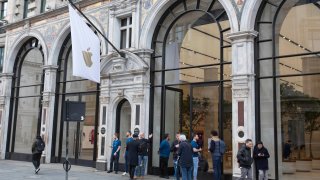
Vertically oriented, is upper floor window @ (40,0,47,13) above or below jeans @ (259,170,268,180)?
above

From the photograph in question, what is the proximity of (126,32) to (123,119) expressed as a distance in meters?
4.43

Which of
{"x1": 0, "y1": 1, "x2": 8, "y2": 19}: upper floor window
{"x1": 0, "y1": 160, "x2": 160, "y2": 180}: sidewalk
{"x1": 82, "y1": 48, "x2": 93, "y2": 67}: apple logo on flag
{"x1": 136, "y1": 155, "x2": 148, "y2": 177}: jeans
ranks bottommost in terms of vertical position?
{"x1": 0, "y1": 160, "x2": 160, "y2": 180}: sidewalk

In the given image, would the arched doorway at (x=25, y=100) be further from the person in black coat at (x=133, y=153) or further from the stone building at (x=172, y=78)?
the person in black coat at (x=133, y=153)

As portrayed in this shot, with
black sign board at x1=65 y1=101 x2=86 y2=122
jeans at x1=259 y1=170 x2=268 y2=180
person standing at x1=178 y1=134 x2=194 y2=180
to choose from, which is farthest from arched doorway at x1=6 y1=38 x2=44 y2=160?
jeans at x1=259 y1=170 x2=268 y2=180

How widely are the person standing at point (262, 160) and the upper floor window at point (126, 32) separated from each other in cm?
863

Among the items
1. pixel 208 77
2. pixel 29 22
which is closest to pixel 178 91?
pixel 208 77

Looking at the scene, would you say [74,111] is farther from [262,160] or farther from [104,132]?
[104,132]

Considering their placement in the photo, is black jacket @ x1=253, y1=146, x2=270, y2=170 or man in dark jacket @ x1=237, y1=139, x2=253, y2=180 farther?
black jacket @ x1=253, y1=146, x2=270, y2=170

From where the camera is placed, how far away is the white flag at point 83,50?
16.3 m

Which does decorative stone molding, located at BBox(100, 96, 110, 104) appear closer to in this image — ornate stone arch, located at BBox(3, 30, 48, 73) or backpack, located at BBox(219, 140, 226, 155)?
backpack, located at BBox(219, 140, 226, 155)

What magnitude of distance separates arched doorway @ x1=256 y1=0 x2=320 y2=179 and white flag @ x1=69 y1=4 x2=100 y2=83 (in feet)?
24.2

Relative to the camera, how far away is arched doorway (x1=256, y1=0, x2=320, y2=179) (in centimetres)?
1334

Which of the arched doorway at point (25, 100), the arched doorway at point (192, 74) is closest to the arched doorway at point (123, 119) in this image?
the arched doorway at point (192, 74)

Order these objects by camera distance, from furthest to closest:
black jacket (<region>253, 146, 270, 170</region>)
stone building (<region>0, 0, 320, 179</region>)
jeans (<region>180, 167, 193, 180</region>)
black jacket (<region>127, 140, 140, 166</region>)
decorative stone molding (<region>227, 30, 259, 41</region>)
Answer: black jacket (<region>127, 140, 140, 166</region>), decorative stone molding (<region>227, 30, 259, 41</region>), stone building (<region>0, 0, 320, 179</region>), black jacket (<region>253, 146, 270, 170</region>), jeans (<region>180, 167, 193, 180</region>)
